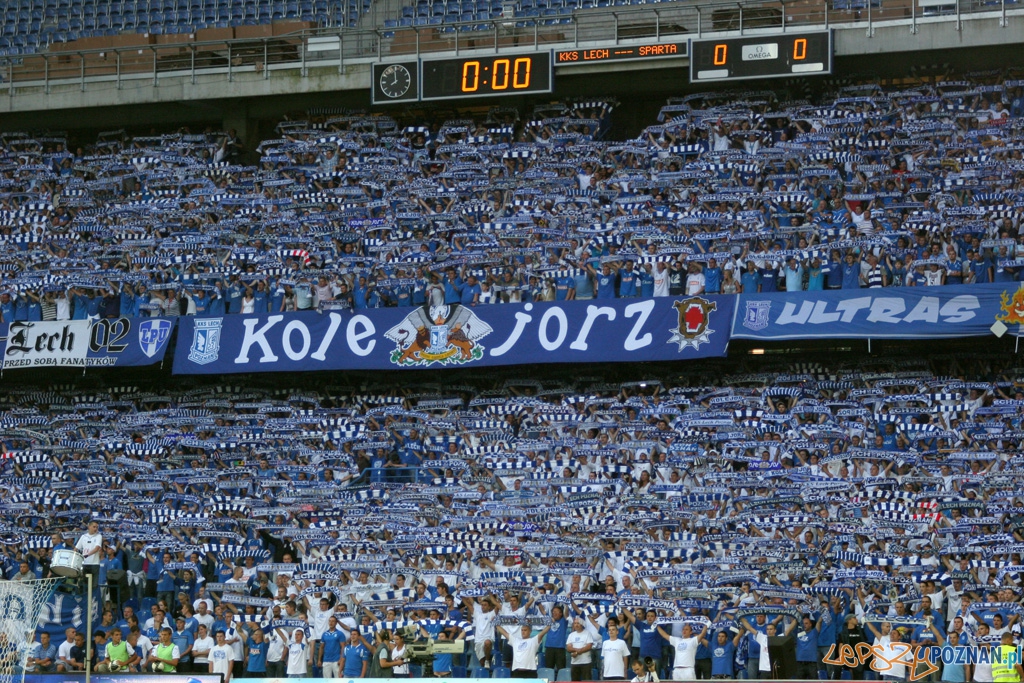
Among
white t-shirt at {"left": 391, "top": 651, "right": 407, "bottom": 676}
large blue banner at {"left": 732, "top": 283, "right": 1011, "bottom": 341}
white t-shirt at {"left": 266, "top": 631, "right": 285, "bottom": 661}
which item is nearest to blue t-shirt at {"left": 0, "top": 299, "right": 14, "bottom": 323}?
white t-shirt at {"left": 266, "top": 631, "right": 285, "bottom": 661}

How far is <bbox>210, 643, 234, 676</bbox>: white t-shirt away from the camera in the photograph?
20.7 m

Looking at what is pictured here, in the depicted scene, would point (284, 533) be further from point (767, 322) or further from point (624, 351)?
point (767, 322)

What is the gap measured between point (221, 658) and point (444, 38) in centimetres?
1486

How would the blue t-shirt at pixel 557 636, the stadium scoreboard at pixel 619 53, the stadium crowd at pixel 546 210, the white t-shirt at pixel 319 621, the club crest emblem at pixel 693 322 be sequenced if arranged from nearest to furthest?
1. the blue t-shirt at pixel 557 636
2. the white t-shirt at pixel 319 621
3. the club crest emblem at pixel 693 322
4. the stadium crowd at pixel 546 210
5. the stadium scoreboard at pixel 619 53

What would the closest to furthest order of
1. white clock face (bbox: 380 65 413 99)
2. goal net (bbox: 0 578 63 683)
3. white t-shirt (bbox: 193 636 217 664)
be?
goal net (bbox: 0 578 63 683) < white t-shirt (bbox: 193 636 217 664) < white clock face (bbox: 380 65 413 99)

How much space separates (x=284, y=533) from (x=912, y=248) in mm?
10913

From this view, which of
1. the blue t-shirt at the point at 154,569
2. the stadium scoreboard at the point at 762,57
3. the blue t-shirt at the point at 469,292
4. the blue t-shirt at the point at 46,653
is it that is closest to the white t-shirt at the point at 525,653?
the blue t-shirt at the point at 46,653

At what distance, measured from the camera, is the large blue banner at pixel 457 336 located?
26422 millimetres

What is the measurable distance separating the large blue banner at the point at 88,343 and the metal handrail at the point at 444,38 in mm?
5859

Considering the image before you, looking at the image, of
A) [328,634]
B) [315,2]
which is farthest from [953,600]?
[315,2]

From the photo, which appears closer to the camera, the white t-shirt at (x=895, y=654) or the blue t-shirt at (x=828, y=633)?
the white t-shirt at (x=895, y=654)

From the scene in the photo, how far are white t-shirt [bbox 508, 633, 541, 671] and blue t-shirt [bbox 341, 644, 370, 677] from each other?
6.23ft

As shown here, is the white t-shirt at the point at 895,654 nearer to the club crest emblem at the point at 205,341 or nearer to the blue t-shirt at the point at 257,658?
the blue t-shirt at the point at 257,658

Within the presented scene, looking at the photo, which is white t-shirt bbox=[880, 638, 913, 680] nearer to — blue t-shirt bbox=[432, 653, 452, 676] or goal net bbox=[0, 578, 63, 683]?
blue t-shirt bbox=[432, 653, 452, 676]
